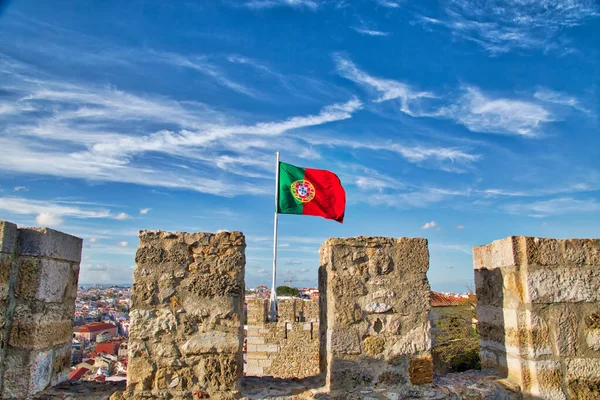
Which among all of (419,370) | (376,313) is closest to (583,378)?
(419,370)

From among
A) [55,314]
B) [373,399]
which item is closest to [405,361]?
[373,399]

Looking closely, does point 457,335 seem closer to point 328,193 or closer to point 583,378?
point 328,193

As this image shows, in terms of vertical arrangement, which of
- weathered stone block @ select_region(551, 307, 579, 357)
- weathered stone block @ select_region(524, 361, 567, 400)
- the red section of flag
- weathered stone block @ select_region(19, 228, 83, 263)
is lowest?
weathered stone block @ select_region(524, 361, 567, 400)

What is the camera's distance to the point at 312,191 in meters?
8.14

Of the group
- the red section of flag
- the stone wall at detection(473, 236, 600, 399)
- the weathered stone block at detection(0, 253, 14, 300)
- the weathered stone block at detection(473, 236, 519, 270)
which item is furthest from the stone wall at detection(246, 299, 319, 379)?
the weathered stone block at detection(0, 253, 14, 300)

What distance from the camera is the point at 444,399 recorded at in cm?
335

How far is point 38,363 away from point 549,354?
11.9 feet

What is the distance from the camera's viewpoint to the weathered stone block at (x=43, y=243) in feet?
10.0

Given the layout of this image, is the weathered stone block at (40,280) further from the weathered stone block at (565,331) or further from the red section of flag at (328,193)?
the red section of flag at (328,193)

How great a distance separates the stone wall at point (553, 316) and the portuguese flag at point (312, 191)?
4.59 m

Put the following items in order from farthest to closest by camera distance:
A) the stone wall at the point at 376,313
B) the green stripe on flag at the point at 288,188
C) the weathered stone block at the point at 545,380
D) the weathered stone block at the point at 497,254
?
the green stripe on flag at the point at 288,188 < the weathered stone block at the point at 497,254 < the weathered stone block at the point at 545,380 < the stone wall at the point at 376,313

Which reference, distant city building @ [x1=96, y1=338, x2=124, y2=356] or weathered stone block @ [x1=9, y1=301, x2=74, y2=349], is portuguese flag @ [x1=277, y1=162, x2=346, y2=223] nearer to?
weathered stone block @ [x1=9, y1=301, x2=74, y2=349]

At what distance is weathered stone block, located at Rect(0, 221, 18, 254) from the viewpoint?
292cm

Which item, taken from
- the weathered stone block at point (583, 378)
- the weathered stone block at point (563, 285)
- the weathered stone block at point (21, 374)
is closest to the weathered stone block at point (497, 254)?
the weathered stone block at point (563, 285)
